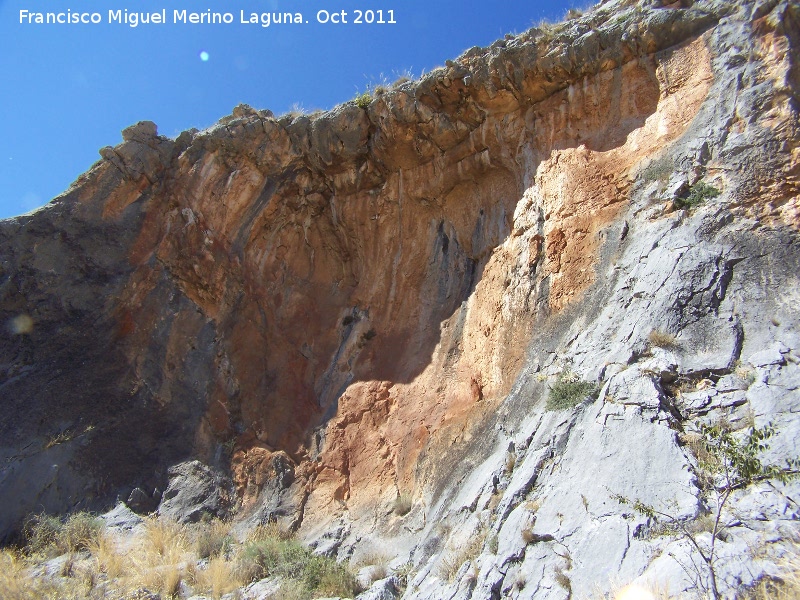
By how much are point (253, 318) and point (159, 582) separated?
5.74 metres

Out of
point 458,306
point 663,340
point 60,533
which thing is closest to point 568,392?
point 663,340

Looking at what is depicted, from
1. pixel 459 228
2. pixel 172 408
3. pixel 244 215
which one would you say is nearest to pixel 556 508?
pixel 459 228

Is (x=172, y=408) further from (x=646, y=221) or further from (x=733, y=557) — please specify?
(x=733, y=557)

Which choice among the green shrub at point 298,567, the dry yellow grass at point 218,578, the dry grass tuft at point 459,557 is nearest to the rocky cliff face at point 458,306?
the dry grass tuft at point 459,557

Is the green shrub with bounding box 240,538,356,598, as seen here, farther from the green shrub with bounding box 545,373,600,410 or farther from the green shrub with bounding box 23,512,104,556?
the green shrub with bounding box 545,373,600,410

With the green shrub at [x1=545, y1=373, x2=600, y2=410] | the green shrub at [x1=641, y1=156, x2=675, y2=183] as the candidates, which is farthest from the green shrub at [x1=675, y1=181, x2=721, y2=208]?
the green shrub at [x1=545, y1=373, x2=600, y2=410]

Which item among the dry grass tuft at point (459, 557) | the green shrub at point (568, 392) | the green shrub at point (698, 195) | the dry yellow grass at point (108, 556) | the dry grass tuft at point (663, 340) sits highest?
the green shrub at point (698, 195)

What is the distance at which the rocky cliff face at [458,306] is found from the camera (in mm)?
5457

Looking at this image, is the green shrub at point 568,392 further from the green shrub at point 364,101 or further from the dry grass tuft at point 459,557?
the green shrub at point 364,101

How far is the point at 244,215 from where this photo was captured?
41.4ft

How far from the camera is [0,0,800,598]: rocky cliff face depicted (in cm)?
546

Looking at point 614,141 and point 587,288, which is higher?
point 614,141

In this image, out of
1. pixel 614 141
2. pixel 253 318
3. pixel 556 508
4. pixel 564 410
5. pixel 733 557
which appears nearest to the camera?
pixel 733 557

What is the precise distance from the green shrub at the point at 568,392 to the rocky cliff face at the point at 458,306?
14 centimetres
